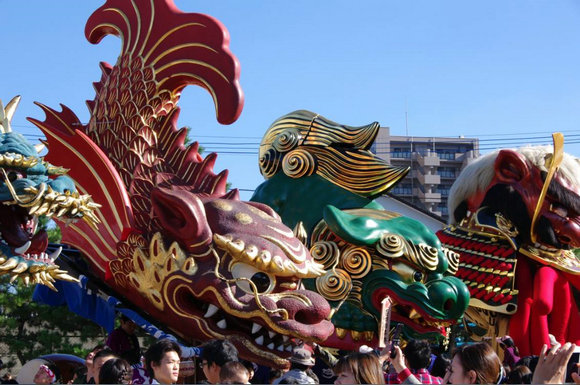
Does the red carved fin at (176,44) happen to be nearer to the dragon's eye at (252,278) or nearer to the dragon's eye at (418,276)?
the dragon's eye at (252,278)

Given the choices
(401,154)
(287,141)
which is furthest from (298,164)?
(401,154)

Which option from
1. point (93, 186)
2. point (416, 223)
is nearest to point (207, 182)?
point (93, 186)

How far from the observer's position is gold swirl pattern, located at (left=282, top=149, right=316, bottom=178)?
27.1ft

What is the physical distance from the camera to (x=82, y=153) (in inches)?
261

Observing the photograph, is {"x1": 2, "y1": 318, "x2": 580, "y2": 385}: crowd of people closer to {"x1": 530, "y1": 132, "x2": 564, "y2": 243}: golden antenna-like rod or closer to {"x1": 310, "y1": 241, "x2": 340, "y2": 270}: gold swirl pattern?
{"x1": 310, "y1": 241, "x2": 340, "y2": 270}: gold swirl pattern

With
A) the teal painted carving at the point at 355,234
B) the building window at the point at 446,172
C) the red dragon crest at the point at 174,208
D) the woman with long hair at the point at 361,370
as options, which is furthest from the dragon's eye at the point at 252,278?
the building window at the point at 446,172

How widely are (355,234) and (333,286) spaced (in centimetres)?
54

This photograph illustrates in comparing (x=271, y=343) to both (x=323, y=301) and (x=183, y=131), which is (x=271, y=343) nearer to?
(x=323, y=301)

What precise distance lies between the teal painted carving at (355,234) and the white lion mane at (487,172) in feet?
4.85

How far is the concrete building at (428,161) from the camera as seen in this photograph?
42844 millimetres

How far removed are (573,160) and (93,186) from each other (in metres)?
5.76

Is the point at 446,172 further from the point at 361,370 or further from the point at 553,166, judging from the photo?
the point at 361,370

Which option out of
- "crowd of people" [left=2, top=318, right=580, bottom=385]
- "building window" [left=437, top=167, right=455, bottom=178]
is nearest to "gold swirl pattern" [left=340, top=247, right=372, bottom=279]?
"crowd of people" [left=2, top=318, right=580, bottom=385]

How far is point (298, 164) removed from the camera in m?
8.26
